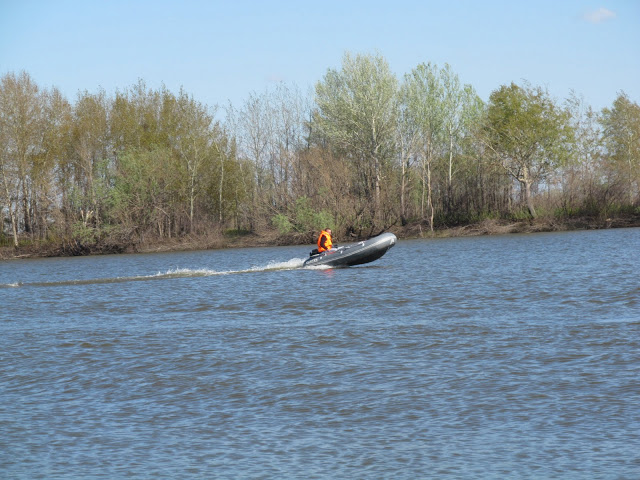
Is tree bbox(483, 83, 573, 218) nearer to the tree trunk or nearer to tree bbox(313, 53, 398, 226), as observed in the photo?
the tree trunk

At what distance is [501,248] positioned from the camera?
1481 inches

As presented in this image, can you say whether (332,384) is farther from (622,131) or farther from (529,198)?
(622,131)

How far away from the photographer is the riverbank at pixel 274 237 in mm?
50531

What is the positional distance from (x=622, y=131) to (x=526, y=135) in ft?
45.0

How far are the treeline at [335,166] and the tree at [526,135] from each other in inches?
3.4

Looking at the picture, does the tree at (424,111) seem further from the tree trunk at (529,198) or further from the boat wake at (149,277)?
the boat wake at (149,277)

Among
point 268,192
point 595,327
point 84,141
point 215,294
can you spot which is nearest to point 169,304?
point 215,294

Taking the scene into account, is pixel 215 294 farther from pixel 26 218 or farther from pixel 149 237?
pixel 26 218

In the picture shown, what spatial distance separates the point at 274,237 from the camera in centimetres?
5059

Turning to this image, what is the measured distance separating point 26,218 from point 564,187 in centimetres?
3444

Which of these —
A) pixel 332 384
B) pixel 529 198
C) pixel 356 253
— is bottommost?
pixel 332 384

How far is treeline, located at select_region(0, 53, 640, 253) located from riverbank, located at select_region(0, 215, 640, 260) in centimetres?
43

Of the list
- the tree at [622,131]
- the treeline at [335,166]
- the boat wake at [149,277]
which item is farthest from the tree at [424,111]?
the boat wake at [149,277]

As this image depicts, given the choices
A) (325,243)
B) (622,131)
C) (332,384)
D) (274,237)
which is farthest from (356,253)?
(622,131)
